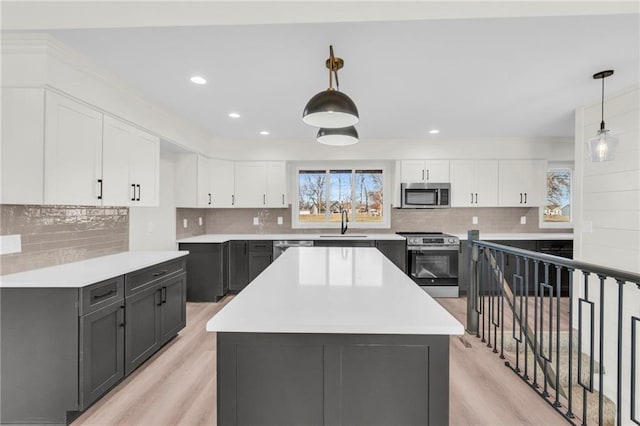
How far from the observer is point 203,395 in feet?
6.81

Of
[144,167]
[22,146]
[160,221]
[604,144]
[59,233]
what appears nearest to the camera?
[22,146]

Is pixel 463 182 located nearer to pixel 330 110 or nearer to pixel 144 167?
pixel 330 110

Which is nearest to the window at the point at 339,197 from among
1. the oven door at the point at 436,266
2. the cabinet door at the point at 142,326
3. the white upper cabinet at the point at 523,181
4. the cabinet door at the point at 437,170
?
the cabinet door at the point at 437,170

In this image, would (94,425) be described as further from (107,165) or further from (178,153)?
(178,153)

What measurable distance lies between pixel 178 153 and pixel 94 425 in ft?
10.9

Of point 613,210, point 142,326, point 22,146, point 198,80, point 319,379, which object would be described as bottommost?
point 142,326

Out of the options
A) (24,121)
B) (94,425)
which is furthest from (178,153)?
(94,425)

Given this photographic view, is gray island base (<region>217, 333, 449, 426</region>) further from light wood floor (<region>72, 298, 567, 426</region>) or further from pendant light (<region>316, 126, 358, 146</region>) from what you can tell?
pendant light (<region>316, 126, 358, 146</region>)

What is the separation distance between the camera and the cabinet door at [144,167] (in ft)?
9.08

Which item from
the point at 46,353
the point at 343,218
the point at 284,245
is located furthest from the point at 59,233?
the point at 343,218

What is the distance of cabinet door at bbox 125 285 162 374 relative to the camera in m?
2.20

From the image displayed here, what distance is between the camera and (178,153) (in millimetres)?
4250

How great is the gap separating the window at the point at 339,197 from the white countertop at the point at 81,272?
271cm

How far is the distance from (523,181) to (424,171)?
5.01ft
